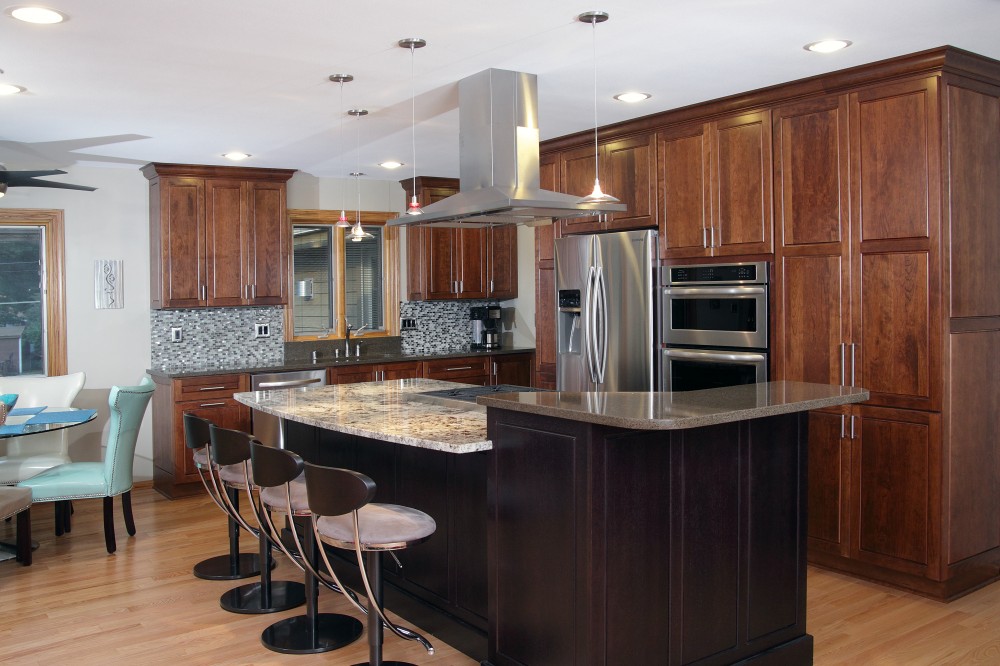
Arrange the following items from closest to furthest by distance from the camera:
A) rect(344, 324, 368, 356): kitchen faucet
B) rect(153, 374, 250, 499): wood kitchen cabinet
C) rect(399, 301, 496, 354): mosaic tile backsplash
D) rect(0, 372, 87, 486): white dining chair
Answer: rect(0, 372, 87, 486): white dining chair → rect(153, 374, 250, 499): wood kitchen cabinet → rect(344, 324, 368, 356): kitchen faucet → rect(399, 301, 496, 354): mosaic tile backsplash

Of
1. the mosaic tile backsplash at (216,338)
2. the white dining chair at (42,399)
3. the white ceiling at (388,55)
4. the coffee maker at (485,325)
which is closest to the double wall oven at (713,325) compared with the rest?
the white ceiling at (388,55)

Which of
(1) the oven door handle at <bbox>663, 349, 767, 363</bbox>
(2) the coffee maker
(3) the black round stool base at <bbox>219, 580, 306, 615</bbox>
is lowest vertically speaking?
(3) the black round stool base at <bbox>219, 580, 306, 615</bbox>

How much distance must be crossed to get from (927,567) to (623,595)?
203cm

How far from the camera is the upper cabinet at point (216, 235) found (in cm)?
635

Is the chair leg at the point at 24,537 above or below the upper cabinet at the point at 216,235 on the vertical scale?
below

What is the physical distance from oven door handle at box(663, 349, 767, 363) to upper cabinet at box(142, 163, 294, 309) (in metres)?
3.33

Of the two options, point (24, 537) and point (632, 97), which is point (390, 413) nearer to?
point (632, 97)

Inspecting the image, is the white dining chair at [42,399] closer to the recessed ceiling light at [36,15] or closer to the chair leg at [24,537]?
the chair leg at [24,537]

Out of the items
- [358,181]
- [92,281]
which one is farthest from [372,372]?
[92,281]

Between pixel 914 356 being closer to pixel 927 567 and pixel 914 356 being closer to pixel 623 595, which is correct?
pixel 927 567

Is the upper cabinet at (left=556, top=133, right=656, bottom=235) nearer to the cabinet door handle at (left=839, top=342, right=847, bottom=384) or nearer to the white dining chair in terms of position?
the cabinet door handle at (left=839, top=342, right=847, bottom=384)

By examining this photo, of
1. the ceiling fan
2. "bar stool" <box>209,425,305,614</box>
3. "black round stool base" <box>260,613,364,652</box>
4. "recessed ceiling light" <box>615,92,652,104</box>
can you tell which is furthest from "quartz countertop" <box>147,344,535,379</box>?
"recessed ceiling light" <box>615,92,652,104</box>

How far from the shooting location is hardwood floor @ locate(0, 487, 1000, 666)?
11.1 feet

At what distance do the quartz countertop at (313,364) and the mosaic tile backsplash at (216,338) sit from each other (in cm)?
8
